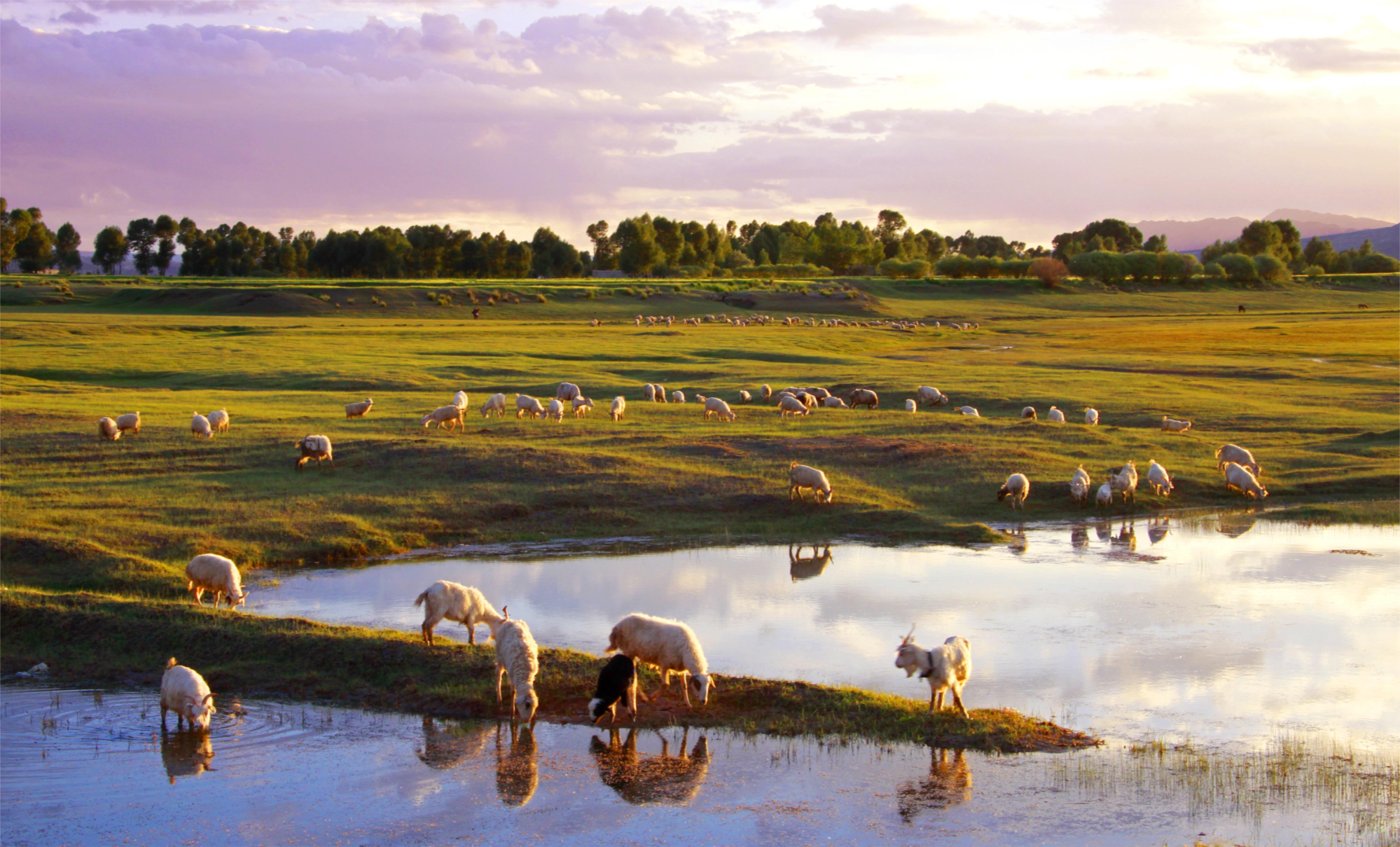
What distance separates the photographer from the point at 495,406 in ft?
124

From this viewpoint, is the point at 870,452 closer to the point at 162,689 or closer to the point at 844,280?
the point at 162,689

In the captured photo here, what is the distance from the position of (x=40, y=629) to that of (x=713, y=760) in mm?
9757

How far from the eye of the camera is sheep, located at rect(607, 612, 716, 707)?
43.7 feet

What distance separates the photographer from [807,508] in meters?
25.1

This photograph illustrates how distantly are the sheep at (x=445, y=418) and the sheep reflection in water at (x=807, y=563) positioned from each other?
46.7ft

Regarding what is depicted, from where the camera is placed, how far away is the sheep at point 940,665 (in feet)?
42.5

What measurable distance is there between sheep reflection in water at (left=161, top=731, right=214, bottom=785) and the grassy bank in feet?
4.52

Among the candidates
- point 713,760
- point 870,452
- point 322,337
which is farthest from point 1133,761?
point 322,337

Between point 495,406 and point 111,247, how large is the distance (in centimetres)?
17212

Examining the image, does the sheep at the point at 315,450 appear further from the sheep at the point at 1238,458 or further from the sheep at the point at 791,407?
the sheep at the point at 1238,458

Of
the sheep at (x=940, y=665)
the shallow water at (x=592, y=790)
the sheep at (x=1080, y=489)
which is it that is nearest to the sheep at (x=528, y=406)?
the sheep at (x=1080, y=489)

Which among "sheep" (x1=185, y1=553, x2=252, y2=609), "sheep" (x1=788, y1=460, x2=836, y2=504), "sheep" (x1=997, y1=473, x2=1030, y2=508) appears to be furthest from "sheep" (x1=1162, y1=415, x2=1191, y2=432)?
"sheep" (x1=185, y1=553, x2=252, y2=609)

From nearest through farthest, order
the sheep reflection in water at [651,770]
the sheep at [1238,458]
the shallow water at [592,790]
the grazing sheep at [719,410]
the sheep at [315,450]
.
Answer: the shallow water at [592,790], the sheep reflection in water at [651,770], the sheep at [315,450], the sheep at [1238,458], the grazing sheep at [719,410]

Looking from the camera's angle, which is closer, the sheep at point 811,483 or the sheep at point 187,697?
the sheep at point 187,697
